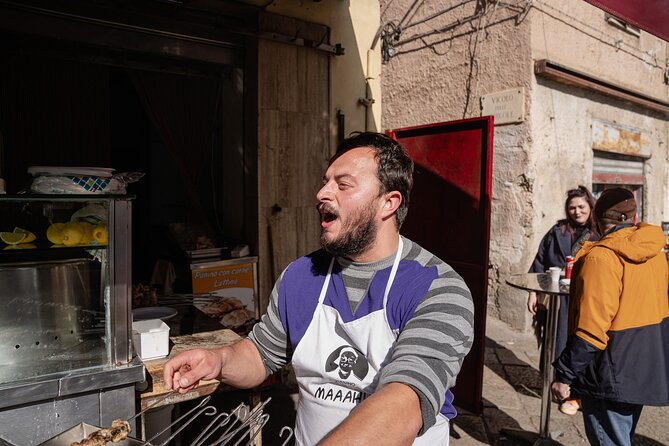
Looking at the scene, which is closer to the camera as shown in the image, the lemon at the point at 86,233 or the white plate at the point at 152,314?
the lemon at the point at 86,233

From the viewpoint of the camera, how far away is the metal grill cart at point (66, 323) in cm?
203

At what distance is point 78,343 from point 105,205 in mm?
693

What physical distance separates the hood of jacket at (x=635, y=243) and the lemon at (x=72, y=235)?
2857mm

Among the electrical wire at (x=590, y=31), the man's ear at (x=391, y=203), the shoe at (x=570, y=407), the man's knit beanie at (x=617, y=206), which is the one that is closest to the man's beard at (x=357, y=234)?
the man's ear at (x=391, y=203)

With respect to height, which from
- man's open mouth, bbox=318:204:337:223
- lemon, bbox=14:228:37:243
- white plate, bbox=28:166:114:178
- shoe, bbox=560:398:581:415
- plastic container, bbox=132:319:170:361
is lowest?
shoe, bbox=560:398:581:415

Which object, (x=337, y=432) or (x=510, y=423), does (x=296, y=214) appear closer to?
(x=510, y=423)

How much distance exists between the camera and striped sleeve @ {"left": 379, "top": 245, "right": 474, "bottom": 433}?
1359 mm

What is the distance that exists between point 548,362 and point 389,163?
113 inches

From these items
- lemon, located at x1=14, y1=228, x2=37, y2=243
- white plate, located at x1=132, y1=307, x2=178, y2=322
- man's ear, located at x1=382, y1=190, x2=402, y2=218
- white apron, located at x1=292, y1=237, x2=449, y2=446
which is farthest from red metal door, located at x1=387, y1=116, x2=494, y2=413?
lemon, located at x1=14, y1=228, x2=37, y2=243

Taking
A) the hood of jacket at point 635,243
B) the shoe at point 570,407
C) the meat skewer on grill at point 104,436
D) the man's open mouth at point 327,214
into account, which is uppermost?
the man's open mouth at point 327,214

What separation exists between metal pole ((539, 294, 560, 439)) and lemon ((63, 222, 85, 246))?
11.3 feet

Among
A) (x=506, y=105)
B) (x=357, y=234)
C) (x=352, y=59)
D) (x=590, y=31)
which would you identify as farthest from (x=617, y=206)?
(x=590, y=31)

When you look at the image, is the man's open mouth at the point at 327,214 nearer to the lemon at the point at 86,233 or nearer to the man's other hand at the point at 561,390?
the lemon at the point at 86,233

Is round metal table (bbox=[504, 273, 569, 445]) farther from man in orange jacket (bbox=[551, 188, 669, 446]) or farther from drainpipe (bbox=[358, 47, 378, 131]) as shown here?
drainpipe (bbox=[358, 47, 378, 131])
